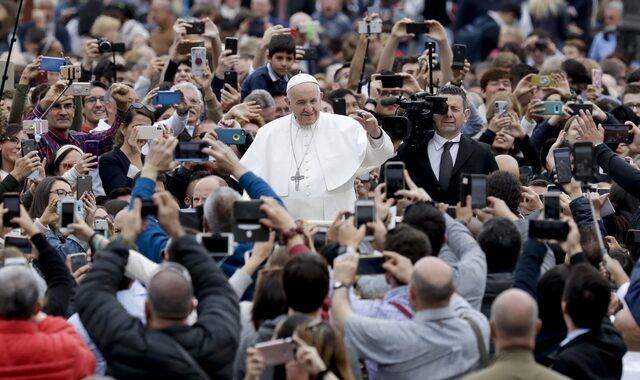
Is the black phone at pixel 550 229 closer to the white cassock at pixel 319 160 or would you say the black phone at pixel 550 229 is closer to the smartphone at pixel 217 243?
the smartphone at pixel 217 243

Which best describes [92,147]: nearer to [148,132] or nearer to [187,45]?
[187,45]

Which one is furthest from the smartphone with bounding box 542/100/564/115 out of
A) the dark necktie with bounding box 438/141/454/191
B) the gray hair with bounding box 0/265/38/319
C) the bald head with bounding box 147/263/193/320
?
the gray hair with bounding box 0/265/38/319

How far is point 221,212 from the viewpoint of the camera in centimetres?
879

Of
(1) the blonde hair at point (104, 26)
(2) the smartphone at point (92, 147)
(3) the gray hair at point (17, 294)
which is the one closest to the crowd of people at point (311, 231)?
(3) the gray hair at point (17, 294)

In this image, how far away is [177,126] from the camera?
13.0 m

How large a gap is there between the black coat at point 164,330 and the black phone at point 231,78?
613 centimetres

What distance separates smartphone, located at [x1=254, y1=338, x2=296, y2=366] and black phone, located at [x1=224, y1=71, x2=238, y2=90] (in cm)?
689

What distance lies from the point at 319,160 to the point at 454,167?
3.15 ft

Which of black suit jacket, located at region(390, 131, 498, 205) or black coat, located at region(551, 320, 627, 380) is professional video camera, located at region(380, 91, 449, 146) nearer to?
black suit jacket, located at region(390, 131, 498, 205)

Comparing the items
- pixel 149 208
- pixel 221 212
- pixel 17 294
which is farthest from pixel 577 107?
pixel 17 294

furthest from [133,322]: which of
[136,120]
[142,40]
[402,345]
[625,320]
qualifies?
[142,40]

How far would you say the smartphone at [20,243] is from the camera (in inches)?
341

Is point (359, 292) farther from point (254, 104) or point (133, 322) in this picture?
point (254, 104)

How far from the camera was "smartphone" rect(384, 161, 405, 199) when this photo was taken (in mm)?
9211
